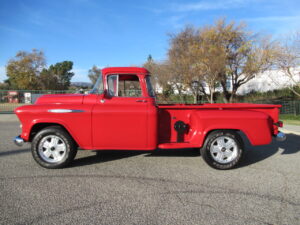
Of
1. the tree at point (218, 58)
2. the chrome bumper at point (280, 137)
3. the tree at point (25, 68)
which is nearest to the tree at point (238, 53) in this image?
the tree at point (218, 58)

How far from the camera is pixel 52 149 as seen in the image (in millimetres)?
4227

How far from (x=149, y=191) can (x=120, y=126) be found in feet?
4.46

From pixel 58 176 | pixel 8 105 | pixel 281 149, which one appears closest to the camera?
pixel 58 176

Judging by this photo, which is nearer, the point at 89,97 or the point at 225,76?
the point at 89,97

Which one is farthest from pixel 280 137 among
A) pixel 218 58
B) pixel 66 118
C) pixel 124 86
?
pixel 218 58

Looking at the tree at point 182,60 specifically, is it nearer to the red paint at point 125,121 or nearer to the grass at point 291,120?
the grass at point 291,120

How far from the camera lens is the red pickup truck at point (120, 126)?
13.6 ft

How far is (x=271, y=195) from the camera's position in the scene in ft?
10.5

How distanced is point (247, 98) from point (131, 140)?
2460 centimetres

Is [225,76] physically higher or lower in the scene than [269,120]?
higher

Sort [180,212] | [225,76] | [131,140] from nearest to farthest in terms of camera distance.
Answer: [180,212]
[131,140]
[225,76]

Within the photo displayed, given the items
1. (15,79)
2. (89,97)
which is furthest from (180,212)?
(15,79)

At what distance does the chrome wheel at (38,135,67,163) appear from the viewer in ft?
13.8

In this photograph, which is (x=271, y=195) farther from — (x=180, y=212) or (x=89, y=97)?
(x=89, y=97)
